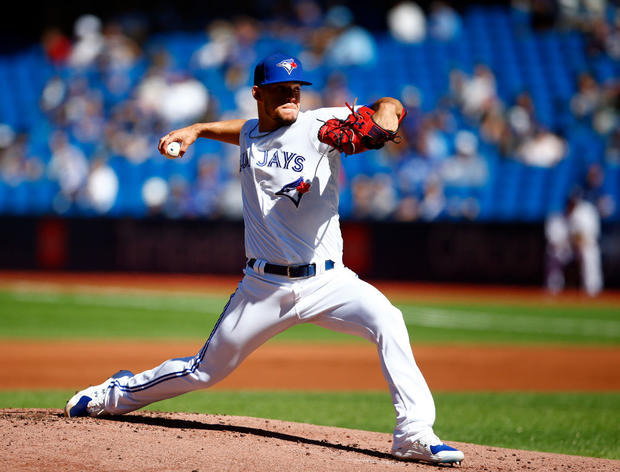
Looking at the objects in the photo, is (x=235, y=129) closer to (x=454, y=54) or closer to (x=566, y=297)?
(x=566, y=297)

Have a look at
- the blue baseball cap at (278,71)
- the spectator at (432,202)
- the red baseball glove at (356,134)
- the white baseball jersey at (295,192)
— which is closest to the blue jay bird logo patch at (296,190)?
the white baseball jersey at (295,192)

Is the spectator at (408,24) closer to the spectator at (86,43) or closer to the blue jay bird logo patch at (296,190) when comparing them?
the spectator at (86,43)

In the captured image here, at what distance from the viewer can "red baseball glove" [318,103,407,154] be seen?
13.7 feet

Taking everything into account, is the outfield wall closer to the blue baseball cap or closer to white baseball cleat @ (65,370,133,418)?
white baseball cleat @ (65,370,133,418)

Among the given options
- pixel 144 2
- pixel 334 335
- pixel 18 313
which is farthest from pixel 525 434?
pixel 144 2

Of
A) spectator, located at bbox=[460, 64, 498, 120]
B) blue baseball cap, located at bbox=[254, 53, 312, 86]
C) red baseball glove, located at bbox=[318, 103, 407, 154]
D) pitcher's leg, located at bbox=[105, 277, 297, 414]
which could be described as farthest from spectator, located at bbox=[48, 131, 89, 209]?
red baseball glove, located at bbox=[318, 103, 407, 154]

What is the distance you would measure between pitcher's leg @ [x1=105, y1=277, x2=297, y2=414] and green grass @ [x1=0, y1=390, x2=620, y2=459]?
1788 millimetres

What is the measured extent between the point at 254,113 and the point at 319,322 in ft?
46.1

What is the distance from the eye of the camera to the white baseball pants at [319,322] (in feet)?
14.5

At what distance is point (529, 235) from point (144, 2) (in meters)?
13.1

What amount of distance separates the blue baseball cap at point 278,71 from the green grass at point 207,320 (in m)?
7.56

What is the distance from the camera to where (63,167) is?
19344 millimetres

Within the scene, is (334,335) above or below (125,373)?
below

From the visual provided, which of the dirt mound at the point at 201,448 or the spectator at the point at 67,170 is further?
the spectator at the point at 67,170
